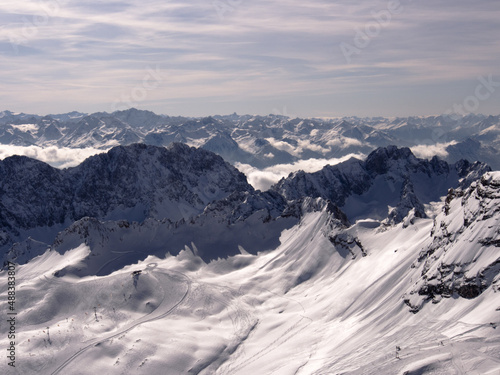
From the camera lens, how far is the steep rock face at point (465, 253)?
73312 millimetres

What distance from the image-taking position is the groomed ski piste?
71000mm

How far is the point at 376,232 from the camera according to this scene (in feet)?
442

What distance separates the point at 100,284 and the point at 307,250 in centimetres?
6774

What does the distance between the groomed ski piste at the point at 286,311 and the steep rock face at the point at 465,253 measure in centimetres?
34

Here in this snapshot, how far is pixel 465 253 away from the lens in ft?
257

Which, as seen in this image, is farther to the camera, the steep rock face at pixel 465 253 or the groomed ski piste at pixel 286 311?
the steep rock face at pixel 465 253

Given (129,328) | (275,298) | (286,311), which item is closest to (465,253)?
(286,311)

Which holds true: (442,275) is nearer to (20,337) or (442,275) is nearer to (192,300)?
(192,300)

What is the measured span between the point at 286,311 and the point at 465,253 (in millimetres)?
49958

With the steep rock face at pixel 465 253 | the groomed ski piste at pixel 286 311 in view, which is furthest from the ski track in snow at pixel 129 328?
the steep rock face at pixel 465 253

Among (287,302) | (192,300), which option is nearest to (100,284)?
(192,300)

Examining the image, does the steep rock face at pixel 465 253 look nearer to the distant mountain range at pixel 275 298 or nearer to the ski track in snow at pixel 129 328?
the distant mountain range at pixel 275 298

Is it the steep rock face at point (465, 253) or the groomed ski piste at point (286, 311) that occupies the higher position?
the steep rock face at point (465, 253)

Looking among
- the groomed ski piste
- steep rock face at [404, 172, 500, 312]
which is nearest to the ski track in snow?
the groomed ski piste
